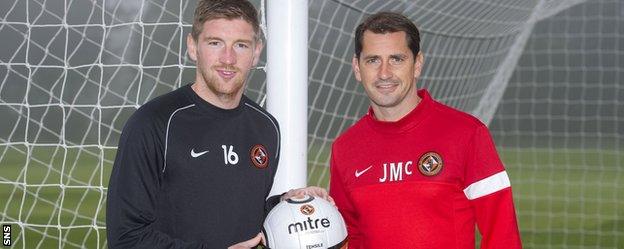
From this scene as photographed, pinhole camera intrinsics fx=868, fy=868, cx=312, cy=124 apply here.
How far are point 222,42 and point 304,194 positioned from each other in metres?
0.52

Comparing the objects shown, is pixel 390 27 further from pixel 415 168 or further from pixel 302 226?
pixel 302 226

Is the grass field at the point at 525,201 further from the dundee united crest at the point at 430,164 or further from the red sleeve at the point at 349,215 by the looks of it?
the dundee united crest at the point at 430,164

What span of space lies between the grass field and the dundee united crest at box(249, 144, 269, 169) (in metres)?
1.87

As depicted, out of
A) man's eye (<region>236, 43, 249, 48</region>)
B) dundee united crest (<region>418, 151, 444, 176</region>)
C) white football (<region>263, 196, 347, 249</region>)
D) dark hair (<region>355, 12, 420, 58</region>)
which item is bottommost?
white football (<region>263, 196, 347, 249</region>)

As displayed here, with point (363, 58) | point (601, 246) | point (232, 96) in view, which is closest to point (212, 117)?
point (232, 96)

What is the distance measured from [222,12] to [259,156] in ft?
1.43

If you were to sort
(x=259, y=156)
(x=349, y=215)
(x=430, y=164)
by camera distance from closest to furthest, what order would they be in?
1. (x=259, y=156)
2. (x=430, y=164)
3. (x=349, y=215)

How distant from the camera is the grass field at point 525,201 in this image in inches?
297

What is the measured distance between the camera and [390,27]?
8.77 ft

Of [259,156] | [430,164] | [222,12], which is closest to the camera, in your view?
[222,12]

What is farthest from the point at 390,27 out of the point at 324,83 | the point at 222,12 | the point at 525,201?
the point at 525,201

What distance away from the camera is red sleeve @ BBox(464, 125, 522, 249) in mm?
2580

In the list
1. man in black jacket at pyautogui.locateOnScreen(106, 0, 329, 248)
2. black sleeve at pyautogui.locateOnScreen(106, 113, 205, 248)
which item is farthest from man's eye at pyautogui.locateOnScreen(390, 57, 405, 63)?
black sleeve at pyautogui.locateOnScreen(106, 113, 205, 248)

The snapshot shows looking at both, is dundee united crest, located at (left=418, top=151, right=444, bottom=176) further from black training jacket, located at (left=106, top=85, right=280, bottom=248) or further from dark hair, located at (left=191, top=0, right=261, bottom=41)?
dark hair, located at (left=191, top=0, right=261, bottom=41)
